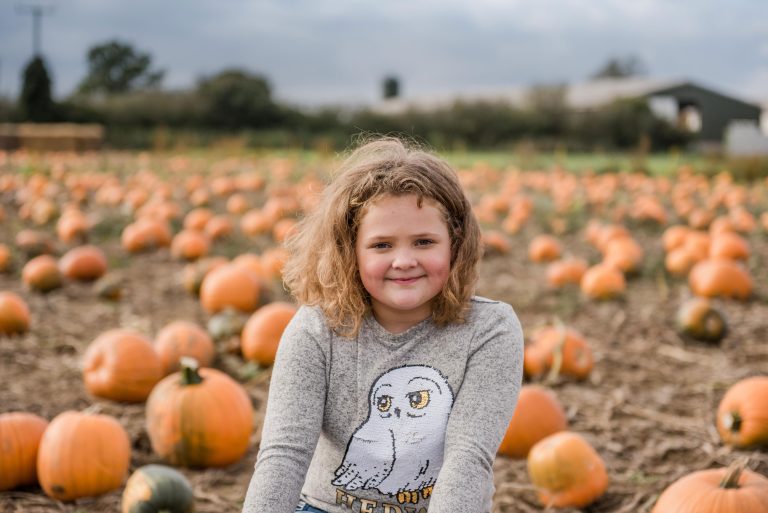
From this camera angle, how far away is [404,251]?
2125 millimetres

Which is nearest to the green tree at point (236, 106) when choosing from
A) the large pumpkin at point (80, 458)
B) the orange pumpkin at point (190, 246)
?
the orange pumpkin at point (190, 246)

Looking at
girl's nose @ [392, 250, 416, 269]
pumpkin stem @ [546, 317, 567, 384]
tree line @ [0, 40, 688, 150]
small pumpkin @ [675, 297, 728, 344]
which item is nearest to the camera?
girl's nose @ [392, 250, 416, 269]

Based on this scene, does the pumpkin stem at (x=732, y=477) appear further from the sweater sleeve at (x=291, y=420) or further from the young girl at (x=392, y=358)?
the sweater sleeve at (x=291, y=420)

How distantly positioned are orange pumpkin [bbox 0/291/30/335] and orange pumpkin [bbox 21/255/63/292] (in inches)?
47.3

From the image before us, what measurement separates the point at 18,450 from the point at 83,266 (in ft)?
12.4

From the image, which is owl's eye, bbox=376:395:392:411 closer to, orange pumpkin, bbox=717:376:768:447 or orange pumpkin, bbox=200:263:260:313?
orange pumpkin, bbox=717:376:768:447

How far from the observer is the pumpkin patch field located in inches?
113

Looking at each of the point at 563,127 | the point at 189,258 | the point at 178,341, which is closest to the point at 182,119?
the point at 563,127

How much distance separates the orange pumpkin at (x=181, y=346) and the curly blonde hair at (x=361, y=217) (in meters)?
1.95

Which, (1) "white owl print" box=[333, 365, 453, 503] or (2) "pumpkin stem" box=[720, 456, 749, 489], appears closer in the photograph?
(1) "white owl print" box=[333, 365, 453, 503]

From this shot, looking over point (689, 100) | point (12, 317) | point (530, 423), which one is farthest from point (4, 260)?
point (689, 100)

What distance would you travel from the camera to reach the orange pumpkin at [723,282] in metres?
5.88

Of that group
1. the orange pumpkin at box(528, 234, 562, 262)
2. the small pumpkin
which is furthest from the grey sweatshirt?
the orange pumpkin at box(528, 234, 562, 262)

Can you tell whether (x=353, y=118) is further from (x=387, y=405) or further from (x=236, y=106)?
(x=387, y=405)
